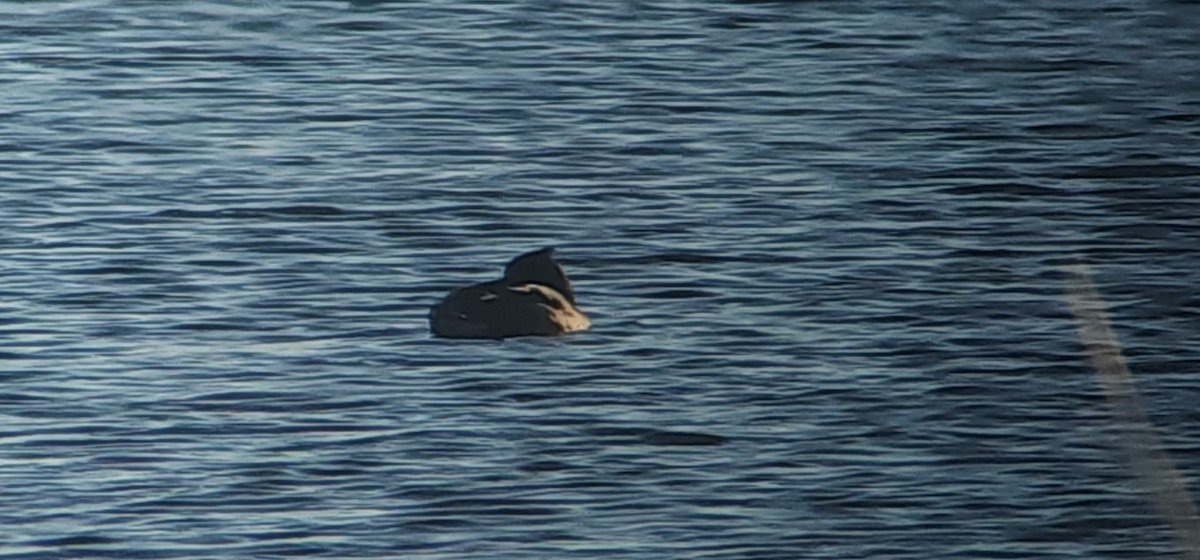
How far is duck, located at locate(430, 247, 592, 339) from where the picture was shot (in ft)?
45.0

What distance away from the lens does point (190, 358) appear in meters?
13.3

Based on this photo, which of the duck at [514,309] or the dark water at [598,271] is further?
the duck at [514,309]

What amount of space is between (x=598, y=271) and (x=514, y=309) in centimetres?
144

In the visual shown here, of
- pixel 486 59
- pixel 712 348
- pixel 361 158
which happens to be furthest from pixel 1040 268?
pixel 486 59

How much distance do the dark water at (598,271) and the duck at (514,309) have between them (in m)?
0.16

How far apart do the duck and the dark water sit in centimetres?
16

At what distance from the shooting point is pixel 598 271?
15234 mm

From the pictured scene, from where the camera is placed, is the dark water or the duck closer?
the dark water

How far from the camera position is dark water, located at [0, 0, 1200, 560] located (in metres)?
10.8

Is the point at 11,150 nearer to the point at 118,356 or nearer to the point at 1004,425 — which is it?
the point at 118,356

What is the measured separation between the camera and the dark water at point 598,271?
35.4 feet

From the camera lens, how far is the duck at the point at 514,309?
540 inches

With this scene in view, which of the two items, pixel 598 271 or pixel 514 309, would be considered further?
pixel 598 271

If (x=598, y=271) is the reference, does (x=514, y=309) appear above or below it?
above
